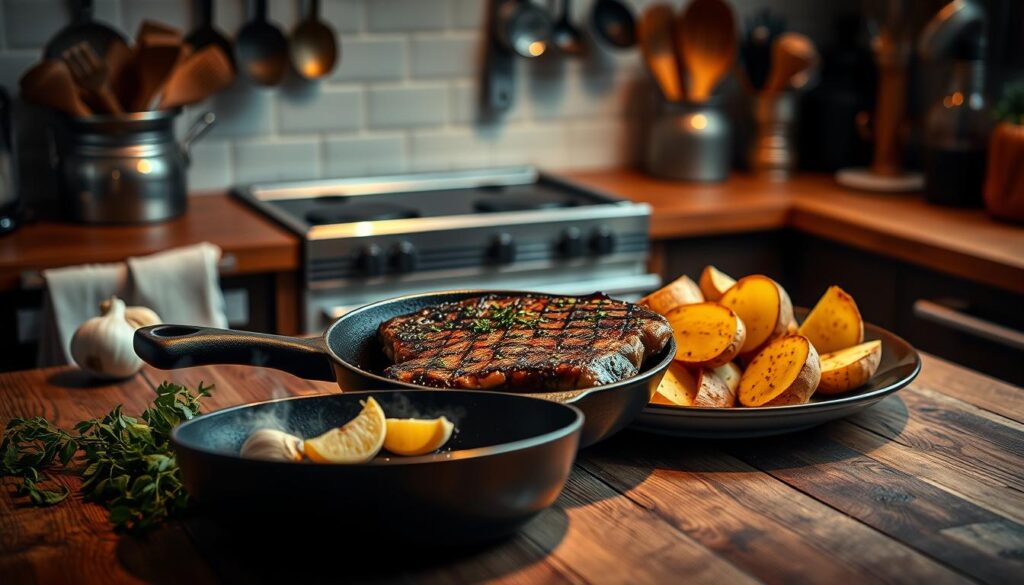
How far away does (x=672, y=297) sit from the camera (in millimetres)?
1397

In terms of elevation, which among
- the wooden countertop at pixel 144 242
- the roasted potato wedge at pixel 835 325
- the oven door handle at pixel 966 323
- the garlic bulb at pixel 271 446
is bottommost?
the oven door handle at pixel 966 323

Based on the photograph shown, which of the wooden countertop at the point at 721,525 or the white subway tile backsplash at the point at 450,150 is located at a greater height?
the white subway tile backsplash at the point at 450,150

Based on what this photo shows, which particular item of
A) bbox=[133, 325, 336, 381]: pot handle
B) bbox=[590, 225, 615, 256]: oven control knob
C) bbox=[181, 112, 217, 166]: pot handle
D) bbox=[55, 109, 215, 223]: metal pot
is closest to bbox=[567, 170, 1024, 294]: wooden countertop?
bbox=[590, 225, 615, 256]: oven control knob

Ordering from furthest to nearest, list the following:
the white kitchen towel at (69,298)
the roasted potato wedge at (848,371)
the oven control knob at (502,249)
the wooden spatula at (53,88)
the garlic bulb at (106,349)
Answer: the oven control knob at (502,249)
the wooden spatula at (53,88)
the white kitchen towel at (69,298)
the garlic bulb at (106,349)
the roasted potato wedge at (848,371)

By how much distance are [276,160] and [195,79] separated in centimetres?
49

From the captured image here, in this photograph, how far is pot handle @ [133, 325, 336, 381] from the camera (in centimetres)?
107

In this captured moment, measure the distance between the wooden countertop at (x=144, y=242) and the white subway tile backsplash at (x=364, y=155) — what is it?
457 millimetres

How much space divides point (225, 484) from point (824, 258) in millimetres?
2207

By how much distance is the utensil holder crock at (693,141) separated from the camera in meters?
3.13

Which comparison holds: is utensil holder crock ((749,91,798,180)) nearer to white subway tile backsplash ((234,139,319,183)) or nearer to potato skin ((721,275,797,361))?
white subway tile backsplash ((234,139,319,183))

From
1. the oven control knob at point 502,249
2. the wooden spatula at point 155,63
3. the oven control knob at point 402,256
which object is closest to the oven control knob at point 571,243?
the oven control knob at point 502,249

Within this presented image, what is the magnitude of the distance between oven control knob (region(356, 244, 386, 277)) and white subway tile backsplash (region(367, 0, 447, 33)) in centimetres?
77

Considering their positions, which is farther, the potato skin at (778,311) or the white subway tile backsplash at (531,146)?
the white subway tile backsplash at (531,146)

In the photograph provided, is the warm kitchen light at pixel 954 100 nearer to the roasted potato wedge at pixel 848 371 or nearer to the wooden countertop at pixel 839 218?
the wooden countertop at pixel 839 218
